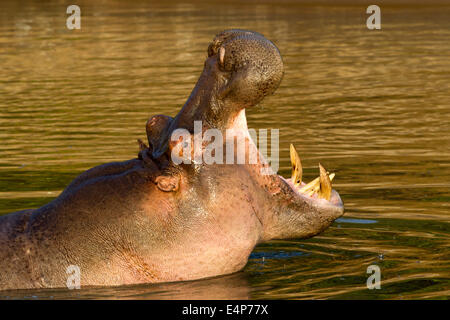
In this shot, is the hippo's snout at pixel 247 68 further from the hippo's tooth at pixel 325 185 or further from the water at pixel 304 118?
the water at pixel 304 118

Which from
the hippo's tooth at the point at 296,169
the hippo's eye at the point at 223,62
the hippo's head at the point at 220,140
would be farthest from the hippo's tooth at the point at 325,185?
the hippo's eye at the point at 223,62

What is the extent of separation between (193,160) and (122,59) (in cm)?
1629

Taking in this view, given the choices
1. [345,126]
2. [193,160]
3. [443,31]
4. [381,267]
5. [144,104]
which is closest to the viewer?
[193,160]

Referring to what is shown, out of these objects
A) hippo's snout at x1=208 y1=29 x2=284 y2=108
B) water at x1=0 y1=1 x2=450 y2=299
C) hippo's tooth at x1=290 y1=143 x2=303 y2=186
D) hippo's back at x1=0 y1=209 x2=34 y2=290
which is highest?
hippo's snout at x1=208 y1=29 x2=284 y2=108

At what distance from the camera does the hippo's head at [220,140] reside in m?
4.67

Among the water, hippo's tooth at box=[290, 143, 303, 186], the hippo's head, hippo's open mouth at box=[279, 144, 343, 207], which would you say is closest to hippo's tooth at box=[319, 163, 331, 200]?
hippo's open mouth at box=[279, 144, 343, 207]

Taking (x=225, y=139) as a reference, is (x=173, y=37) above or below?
below

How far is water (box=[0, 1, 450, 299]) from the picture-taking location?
5699 millimetres

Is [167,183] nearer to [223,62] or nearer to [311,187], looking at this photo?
[223,62]

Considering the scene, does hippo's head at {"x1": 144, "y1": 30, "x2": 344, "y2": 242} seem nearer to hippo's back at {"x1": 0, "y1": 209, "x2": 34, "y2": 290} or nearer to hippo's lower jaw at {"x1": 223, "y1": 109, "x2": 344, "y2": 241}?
hippo's lower jaw at {"x1": 223, "y1": 109, "x2": 344, "y2": 241}

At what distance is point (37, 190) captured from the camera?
27.2 feet

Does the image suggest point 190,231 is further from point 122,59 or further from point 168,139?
point 122,59

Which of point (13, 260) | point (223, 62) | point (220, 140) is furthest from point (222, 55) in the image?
point (13, 260)

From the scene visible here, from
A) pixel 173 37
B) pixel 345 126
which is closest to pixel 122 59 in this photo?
pixel 173 37
